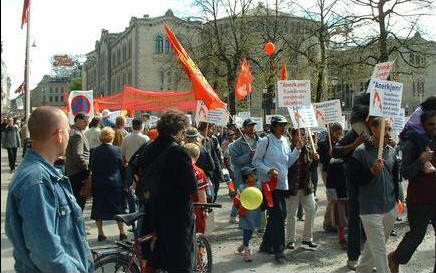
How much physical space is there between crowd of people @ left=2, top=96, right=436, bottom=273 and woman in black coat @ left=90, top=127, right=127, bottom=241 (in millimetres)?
15

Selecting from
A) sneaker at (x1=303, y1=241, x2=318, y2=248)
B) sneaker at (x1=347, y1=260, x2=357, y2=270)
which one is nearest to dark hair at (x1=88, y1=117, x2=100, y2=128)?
sneaker at (x1=303, y1=241, x2=318, y2=248)

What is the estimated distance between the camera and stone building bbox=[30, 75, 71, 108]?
7111 inches

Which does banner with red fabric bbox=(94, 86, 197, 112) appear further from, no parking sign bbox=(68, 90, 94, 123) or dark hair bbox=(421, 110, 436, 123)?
dark hair bbox=(421, 110, 436, 123)

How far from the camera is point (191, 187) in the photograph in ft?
14.7

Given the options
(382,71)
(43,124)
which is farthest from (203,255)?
(43,124)

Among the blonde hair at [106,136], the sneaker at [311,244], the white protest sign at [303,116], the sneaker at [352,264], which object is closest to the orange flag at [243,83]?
the white protest sign at [303,116]

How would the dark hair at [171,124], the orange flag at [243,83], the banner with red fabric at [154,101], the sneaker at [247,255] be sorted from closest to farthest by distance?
the dark hair at [171,124] → the sneaker at [247,255] → the orange flag at [243,83] → the banner with red fabric at [154,101]

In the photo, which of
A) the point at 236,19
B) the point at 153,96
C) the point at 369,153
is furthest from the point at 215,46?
the point at 369,153

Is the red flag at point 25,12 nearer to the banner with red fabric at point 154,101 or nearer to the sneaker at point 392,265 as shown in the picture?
the banner with red fabric at point 154,101

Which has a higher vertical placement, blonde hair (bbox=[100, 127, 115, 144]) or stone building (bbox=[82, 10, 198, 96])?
stone building (bbox=[82, 10, 198, 96])

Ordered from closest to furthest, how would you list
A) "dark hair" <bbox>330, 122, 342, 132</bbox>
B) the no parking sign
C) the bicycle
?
1. the bicycle
2. "dark hair" <bbox>330, 122, 342, 132</bbox>
3. the no parking sign

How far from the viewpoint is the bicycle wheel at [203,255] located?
18.9 feet

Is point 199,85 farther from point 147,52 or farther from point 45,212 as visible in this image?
point 147,52

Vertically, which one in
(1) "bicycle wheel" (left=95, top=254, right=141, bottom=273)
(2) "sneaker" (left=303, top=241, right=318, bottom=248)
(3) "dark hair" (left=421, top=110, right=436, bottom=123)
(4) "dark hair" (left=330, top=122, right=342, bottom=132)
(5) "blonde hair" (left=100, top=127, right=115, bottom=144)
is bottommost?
(2) "sneaker" (left=303, top=241, right=318, bottom=248)
